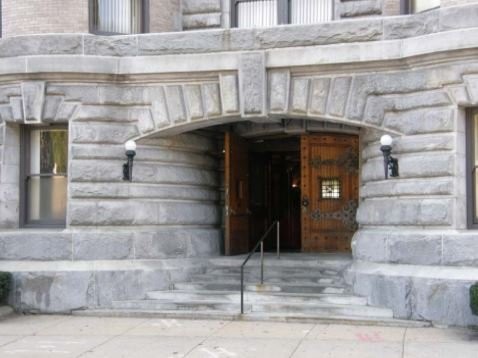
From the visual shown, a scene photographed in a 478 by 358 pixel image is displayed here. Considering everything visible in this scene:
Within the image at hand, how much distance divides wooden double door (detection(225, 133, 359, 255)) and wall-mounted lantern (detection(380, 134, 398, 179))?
3645 millimetres

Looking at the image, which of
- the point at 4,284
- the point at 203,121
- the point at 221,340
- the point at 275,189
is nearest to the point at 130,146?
the point at 203,121

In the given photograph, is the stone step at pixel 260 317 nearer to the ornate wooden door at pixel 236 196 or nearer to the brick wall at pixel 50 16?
the ornate wooden door at pixel 236 196

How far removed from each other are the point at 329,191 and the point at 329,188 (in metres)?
0.06

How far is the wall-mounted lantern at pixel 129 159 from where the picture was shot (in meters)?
13.0

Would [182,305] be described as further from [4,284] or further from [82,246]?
[4,284]

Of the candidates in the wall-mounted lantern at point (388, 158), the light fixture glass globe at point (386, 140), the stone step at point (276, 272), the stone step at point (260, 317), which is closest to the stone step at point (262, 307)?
the stone step at point (260, 317)

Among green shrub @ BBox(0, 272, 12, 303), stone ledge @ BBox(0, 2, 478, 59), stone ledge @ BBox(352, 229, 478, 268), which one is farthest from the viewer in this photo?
green shrub @ BBox(0, 272, 12, 303)

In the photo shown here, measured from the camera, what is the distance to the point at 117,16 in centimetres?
1425

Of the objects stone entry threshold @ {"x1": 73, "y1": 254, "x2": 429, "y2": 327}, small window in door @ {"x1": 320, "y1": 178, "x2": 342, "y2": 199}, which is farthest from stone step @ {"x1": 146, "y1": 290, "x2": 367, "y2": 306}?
small window in door @ {"x1": 320, "y1": 178, "x2": 342, "y2": 199}

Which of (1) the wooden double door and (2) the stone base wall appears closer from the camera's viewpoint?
(2) the stone base wall

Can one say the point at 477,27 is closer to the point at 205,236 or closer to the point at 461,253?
the point at 461,253

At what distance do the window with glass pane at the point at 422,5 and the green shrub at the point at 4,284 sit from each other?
8.10 meters

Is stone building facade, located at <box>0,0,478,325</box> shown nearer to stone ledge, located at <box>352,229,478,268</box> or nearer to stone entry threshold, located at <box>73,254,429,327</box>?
stone ledge, located at <box>352,229,478,268</box>

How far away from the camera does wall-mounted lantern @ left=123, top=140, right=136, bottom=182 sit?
42.7 feet
